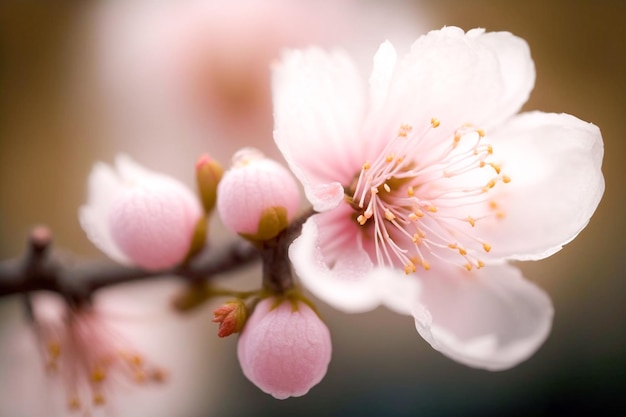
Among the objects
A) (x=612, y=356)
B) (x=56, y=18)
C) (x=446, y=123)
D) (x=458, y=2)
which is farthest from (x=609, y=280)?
(x=56, y=18)

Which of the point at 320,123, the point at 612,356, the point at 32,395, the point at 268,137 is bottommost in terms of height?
the point at 612,356

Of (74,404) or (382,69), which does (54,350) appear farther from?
(382,69)

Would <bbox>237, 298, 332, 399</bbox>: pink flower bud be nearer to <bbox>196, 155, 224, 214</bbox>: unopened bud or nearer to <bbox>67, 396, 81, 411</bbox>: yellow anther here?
<bbox>196, 155, 224, 214</bbox>: unopened bud

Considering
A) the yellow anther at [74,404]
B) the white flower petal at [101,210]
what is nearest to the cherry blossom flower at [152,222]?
the white flower petal at [101,210]

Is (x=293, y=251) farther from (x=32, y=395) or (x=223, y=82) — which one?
(x=223, y=82)

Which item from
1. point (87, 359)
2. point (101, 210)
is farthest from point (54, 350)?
point (101, 210)

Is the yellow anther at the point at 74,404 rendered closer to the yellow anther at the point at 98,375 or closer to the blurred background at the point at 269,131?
the yellow anther at the point at 98,375
